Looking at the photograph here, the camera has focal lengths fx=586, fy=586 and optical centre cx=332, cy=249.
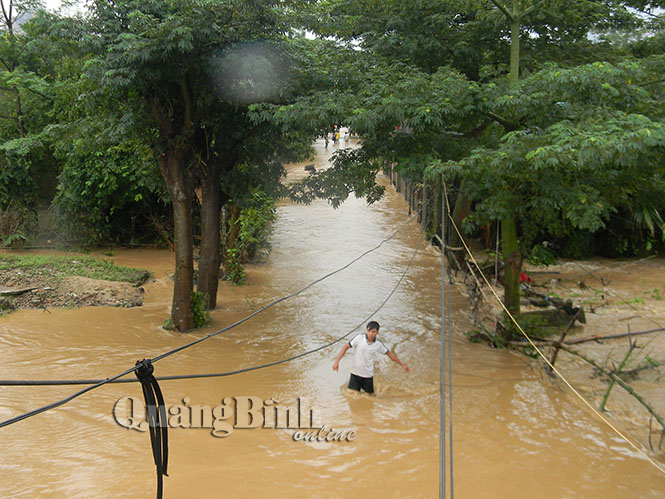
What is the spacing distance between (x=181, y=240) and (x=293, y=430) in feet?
16.1

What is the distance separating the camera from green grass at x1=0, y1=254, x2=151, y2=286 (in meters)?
12.9

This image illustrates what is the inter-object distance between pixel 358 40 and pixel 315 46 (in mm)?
1217

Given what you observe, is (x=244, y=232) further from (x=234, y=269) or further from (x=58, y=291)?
(x=58, y=291)

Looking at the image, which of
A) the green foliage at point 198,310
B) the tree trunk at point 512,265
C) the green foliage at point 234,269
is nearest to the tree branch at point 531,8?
the tree trunk at point 512,265

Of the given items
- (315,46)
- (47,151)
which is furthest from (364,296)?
(47,151)

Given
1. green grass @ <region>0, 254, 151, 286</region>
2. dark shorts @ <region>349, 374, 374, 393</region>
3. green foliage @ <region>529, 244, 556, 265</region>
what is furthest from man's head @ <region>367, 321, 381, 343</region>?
green foliage @ <region>529, 244, 556, 265</region>

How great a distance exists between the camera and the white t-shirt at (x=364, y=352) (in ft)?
26.0

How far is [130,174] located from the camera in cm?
1619

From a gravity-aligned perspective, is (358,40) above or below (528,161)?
above

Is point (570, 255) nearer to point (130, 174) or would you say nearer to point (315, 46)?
point (315, 46)

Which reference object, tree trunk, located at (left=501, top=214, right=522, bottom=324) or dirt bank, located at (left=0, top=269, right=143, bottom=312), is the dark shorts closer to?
tree trunk, located at (left=501, top=214, right=522, bottom=324)

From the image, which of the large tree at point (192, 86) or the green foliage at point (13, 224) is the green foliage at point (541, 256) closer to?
the large tree at point (192, 86)

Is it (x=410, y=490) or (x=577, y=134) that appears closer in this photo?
(x=410, y=490)

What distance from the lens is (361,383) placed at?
8289mm
